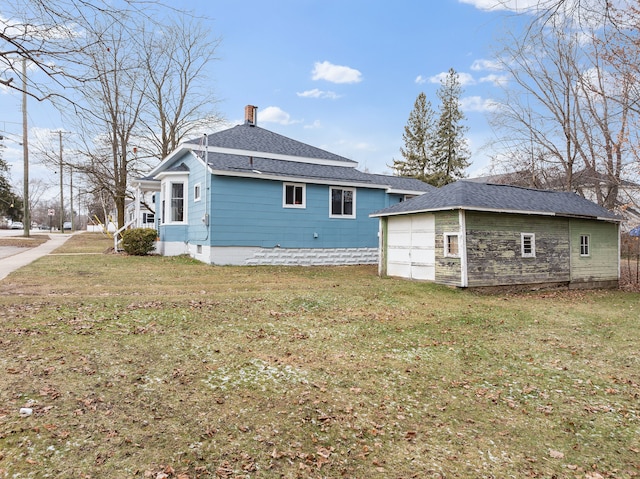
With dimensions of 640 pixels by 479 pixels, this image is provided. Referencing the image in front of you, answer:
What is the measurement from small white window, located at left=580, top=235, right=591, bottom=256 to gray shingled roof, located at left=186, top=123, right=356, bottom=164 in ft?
33.7

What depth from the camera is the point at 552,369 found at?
5.49 metres

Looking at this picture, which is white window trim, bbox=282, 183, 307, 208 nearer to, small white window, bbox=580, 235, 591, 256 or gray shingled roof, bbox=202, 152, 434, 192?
gray shingled roof, bbox=202, 152, 434, 192

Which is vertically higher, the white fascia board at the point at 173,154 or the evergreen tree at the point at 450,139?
the evergreen tree at the point at 450,139

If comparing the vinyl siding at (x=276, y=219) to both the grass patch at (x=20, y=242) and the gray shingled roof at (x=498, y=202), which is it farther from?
the grass patch at (x=20, y=242)

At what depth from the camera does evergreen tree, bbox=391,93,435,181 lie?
42.5 metres

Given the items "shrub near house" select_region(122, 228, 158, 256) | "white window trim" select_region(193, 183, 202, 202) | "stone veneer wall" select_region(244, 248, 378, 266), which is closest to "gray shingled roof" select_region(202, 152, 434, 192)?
"white window trim" select_region(193, 183, 202, 202)

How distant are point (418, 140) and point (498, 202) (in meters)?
32.5

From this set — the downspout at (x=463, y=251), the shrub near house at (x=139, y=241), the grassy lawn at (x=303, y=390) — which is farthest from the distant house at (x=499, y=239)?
the shrub near house at (x=139, y=241)

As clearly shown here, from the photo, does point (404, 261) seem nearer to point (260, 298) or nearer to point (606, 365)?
point (260, 298)

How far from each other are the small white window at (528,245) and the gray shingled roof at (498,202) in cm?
83

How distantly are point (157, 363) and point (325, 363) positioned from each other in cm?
213

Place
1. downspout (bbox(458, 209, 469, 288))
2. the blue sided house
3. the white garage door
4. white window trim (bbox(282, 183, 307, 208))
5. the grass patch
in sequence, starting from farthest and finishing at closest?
the grass patch → white window trim (bbox(282, 183, 307, 208)) → the blue sided house → the white garage door → downspout (bbox(458, 209, 469, 288))

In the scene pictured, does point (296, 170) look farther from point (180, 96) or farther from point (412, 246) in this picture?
point (180, 96)

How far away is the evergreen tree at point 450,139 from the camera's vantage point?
4112 centimetres
